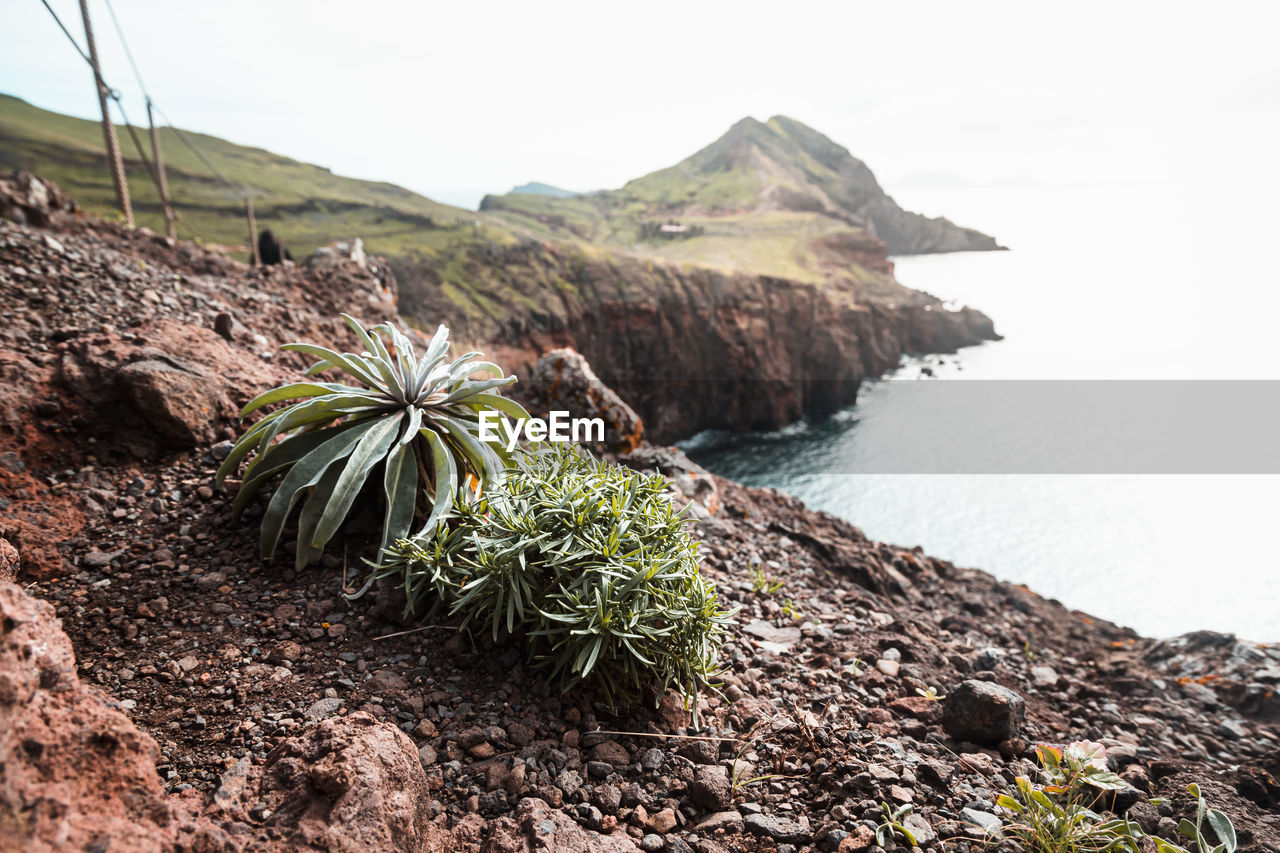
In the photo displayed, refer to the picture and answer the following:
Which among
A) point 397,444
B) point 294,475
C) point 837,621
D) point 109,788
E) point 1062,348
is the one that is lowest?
point 837,621

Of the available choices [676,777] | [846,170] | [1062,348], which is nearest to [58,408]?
[676,777]

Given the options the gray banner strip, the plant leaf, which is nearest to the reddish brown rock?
the plant leaf

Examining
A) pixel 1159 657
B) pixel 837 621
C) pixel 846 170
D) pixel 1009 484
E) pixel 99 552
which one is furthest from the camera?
pixel 846 170

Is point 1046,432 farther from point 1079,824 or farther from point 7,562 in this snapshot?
point 7,562

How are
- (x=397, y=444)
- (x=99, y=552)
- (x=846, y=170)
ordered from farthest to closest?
(x=846, y=170) → (x=397, y=444) → (x=99, y=552)

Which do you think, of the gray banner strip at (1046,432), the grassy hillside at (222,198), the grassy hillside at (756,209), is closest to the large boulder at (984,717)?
the gray banner strip at (1046,432)

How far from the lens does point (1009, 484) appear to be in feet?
90.2

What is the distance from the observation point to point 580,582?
287 cm

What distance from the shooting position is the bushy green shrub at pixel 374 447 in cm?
353

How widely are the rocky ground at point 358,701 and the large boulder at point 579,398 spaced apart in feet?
6.54

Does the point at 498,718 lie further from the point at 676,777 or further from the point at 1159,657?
the point at 1159,657

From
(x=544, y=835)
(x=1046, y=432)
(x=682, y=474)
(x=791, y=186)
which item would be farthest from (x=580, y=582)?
(x=791, y=186)

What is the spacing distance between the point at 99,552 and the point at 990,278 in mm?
81112

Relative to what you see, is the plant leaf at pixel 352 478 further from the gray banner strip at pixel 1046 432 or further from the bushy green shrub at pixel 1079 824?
the gray banner strip at pixel 1046 432
